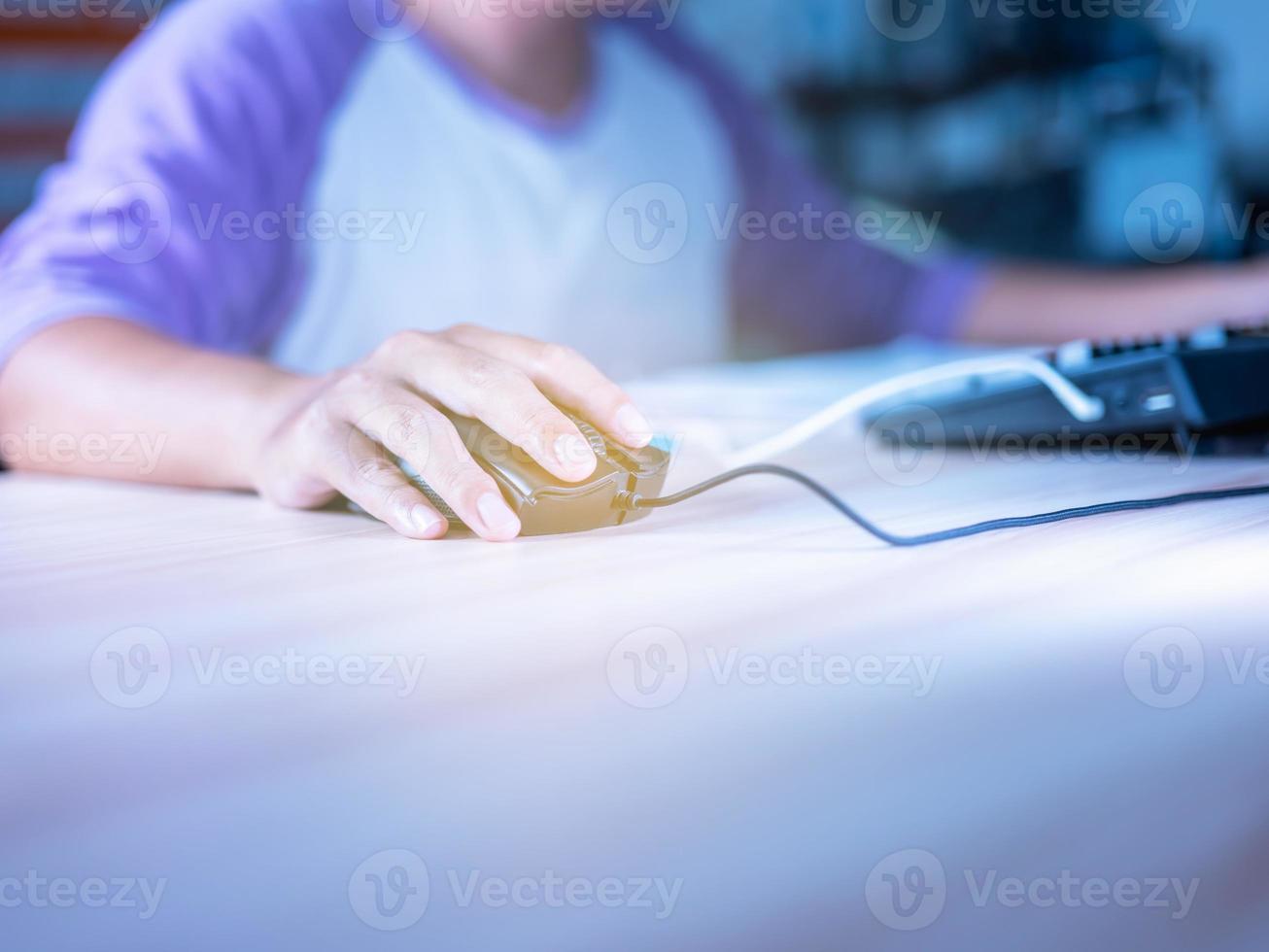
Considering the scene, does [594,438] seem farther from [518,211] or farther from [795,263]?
[795,263]

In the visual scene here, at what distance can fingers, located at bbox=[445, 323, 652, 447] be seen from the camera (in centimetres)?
48

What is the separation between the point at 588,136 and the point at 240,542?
1136 mm

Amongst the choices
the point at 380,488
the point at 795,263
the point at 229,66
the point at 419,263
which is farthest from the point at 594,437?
the point at 795,263

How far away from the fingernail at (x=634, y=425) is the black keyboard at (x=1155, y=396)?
274 mm

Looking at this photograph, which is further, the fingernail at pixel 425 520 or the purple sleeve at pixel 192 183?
the purple sleeve at pixel 192 183

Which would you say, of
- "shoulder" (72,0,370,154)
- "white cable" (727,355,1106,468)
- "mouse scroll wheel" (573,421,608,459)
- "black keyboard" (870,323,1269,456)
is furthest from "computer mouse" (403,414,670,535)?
"shoulder" (72,0,370,154)

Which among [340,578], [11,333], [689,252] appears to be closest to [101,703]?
[340,578]

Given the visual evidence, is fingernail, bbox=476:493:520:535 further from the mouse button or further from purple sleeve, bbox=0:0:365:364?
purple sleeve, bbox=0:0:365:364

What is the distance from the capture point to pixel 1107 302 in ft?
4.07

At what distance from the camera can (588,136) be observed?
148 centimetres

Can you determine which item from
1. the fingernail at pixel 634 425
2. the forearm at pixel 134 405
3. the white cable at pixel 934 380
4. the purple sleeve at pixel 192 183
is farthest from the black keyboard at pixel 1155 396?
the purple sleeve at pixel 192 183

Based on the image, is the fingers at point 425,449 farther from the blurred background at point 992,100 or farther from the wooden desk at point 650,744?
the blurred background at point 992,100

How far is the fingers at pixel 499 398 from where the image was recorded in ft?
1.48

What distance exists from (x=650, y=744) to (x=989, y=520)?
277 mm
